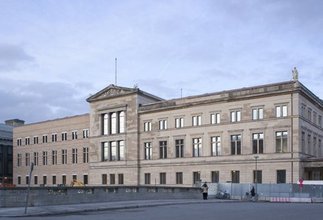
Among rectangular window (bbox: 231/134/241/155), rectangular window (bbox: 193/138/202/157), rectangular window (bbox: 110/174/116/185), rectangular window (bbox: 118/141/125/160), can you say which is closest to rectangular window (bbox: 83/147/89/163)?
rectangular window (bbox: 110/174/116/185)

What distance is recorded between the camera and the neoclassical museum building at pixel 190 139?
6781cm

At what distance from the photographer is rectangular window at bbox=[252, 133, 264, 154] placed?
228 feet

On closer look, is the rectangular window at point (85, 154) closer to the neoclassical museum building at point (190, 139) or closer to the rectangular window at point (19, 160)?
the neoclassical museum building at point (190, 139)

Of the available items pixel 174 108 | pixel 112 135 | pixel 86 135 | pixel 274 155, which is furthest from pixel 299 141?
pixel 86 135

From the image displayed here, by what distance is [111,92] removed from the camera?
88125 millimetres

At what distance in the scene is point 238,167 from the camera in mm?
71375

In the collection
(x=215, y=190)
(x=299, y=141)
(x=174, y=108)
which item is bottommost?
(x=215, y=190)

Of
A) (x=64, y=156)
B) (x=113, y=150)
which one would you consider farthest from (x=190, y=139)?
(x=64, y=156)

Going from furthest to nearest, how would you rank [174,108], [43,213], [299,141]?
[174,108]
[299,141]
[43,213]

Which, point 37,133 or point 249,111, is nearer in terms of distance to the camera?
point 249,111

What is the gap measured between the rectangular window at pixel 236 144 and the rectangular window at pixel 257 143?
7.47ft

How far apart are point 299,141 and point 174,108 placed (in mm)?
21114

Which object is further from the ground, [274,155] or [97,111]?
[97,111]

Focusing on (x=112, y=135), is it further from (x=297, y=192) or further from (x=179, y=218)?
(x=179, y=218)
